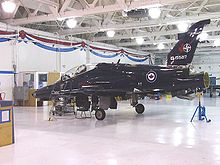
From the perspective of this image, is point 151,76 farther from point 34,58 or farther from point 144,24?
point 34,58

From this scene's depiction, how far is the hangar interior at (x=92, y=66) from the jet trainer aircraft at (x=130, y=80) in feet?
1.81

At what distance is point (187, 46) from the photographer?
10.3 meters

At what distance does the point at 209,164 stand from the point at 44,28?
15.8 metres

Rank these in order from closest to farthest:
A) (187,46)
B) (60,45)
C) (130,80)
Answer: (130,80) → (187,46) → (60,45)

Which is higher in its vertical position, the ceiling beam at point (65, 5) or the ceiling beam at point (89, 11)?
the ceiling beam at point (65, 5)

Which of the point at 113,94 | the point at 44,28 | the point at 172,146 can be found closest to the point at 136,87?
the point at 113,94

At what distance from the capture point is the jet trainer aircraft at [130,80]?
9.62 m

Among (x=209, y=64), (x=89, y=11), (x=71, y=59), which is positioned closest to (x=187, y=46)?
(x=89, y=11)

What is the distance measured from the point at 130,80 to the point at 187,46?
243cm

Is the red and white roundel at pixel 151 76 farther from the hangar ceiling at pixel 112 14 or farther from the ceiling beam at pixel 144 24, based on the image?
the ceiling beam at pixel 144 24

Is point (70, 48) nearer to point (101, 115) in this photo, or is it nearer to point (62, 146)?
point (101, 115)

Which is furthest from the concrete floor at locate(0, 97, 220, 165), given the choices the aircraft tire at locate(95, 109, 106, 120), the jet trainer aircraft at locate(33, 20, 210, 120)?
the jet trainer aircraft at locate(33, 20, 210, 120)

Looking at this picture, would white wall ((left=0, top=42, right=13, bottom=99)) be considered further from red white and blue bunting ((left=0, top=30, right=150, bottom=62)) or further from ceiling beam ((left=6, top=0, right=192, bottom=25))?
ceiling beam ((left=6, top=0, right=192, bottom=25))

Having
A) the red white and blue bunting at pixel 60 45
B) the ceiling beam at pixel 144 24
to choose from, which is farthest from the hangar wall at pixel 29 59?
the ceiling beam at pixel 144 24
